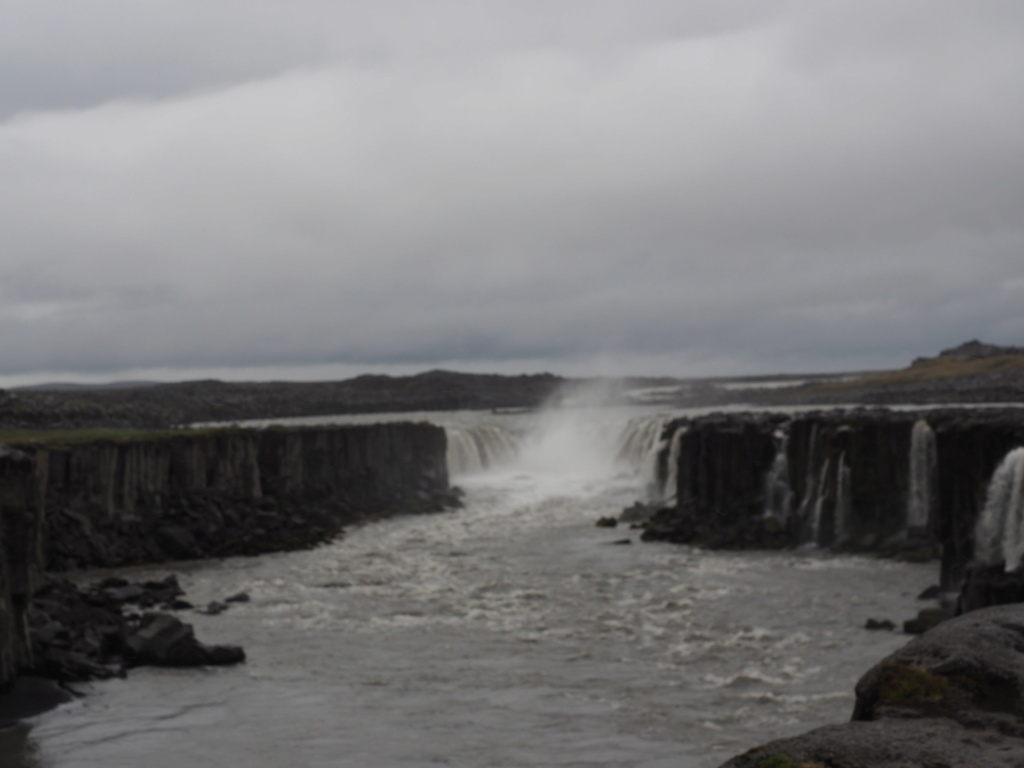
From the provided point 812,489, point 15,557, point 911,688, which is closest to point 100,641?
point 15,557

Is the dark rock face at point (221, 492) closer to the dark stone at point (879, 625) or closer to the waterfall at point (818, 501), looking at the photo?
the waterfall at point (818, 501)

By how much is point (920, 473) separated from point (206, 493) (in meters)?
26.4

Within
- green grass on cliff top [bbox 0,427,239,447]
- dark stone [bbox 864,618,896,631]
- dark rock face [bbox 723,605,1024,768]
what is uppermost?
green grass on cliff top [bbox 0,427,239,447]

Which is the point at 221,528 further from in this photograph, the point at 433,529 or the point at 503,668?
the point at 503,668

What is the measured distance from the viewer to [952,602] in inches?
1172

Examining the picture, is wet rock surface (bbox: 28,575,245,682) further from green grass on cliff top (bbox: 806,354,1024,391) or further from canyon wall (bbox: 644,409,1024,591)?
green grass on cliff top (bbox: 806,354,1024,391)

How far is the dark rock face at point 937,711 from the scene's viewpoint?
870 centimetres

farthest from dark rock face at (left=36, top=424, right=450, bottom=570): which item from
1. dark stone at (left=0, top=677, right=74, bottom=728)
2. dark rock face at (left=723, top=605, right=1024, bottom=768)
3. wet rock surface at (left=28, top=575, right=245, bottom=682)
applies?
dark rock face at (left=723, top=605, right=1024, bottom=768)

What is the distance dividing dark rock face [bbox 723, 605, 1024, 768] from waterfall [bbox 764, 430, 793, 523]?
33686mm

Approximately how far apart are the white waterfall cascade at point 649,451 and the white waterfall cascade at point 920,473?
1227cm

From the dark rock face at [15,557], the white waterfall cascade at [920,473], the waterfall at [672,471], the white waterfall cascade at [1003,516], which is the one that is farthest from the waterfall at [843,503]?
the dark rock face at [15,557]

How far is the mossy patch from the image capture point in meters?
10.1

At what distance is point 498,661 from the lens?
25891mm

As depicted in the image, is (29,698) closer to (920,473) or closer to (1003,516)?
(1003,516)
